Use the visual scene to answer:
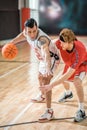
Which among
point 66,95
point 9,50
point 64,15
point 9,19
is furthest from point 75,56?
point 64,15

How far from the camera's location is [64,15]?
1922cm

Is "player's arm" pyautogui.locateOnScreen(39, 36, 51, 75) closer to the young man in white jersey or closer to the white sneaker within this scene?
the young man in white jersey

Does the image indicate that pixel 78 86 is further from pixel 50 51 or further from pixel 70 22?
pixel 70 22

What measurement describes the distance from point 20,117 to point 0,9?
9949 mm

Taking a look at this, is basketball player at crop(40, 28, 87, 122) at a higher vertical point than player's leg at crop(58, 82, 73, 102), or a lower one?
higher

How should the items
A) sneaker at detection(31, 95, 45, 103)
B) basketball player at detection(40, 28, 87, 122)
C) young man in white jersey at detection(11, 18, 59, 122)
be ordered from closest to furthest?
basketball player at detection(40, 28, 87, 122) < young man in white jersey at detection(11, 18, 59, 122) < sneaker at detection(31, 95, 45, 103)

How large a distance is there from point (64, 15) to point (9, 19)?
5.96 m

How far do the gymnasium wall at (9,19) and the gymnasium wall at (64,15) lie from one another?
3965 mm

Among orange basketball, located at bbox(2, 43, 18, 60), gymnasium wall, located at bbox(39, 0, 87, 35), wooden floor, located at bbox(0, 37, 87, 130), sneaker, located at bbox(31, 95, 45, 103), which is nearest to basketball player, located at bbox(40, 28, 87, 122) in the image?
wooden floor, located at bbox(0, 37, 87, 130)

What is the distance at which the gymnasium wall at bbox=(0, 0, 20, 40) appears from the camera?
1347 centimetres

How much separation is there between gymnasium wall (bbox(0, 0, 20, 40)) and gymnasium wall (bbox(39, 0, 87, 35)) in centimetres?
396

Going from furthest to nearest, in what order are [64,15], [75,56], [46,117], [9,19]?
[64,15], [9,19], [46,117], [75,56]

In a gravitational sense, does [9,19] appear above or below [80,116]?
above

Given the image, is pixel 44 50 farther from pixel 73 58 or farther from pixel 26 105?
pixel 26 105
